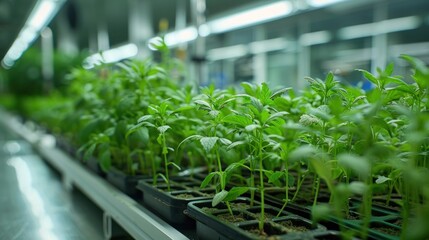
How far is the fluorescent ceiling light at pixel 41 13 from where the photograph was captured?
4.84 meters

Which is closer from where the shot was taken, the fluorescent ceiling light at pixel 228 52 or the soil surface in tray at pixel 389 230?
the soil surface in tray at pixel 389 230

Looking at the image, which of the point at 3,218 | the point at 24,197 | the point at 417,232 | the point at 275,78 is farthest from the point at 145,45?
the point at 417,232

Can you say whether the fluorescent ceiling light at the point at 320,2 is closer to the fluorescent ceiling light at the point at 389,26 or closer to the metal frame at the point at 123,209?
the fluorescent ceiling light at the point at 389,26

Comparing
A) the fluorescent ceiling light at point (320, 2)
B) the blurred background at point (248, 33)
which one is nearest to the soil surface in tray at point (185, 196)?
the blurred background at point (248, 33)

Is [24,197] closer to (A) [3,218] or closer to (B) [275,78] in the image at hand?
(A) [3,218]

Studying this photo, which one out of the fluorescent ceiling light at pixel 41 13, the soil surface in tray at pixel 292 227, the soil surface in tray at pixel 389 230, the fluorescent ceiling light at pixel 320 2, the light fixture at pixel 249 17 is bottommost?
the soil surface in tray at pixel 389 230

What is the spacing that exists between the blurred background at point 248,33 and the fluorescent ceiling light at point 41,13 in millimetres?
19

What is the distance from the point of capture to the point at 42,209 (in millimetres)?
1979

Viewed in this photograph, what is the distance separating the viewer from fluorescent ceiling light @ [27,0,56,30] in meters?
4.84

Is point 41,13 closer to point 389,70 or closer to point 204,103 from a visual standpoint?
point 204,103

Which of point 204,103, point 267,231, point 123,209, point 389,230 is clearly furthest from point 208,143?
point 123,209

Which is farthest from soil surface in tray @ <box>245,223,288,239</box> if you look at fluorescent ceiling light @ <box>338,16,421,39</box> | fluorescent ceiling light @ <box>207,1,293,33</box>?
fluorescent ceiling light @ <box>338,16,421,39</box>

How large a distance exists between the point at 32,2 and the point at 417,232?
6.97 meters

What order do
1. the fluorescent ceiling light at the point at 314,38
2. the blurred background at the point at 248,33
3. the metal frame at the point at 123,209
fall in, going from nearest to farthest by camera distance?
the metal frame at the point at 123,209 → the blurred background at the point at 248,33 → the fluorescent ceiling light at the point at 314,38
